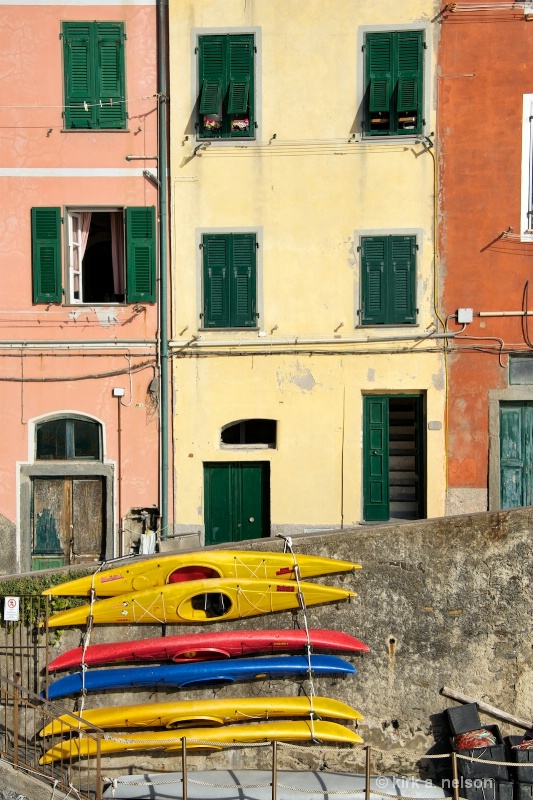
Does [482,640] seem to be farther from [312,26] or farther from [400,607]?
[312,26]

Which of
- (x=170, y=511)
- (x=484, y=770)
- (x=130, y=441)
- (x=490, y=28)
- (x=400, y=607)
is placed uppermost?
(x=490, y=28)

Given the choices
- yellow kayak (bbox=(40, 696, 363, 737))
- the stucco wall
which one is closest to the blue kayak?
yellow kayak (bbox=(40, 696, 363, 737))

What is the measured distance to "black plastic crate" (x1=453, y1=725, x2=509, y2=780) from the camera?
9898 mm

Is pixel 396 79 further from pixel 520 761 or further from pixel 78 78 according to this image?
pixel 520 761

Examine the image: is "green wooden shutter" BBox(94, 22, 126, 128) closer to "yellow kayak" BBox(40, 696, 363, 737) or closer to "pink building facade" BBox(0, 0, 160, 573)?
"pink building facade" BBox(0, 0, 160, 573)

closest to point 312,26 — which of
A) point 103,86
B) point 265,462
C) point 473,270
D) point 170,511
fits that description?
point 103,86

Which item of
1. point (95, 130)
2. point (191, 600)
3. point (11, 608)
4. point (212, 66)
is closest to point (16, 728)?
point (11, 608)

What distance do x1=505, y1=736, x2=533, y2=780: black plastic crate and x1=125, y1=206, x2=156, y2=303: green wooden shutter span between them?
25.4 feet

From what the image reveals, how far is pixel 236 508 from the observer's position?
12922 mm

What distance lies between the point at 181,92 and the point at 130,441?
5.24m

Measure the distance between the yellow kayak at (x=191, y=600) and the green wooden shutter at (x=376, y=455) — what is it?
8.29 feet

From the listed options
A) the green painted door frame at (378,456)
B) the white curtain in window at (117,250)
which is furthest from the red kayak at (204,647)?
the white curtain in window at (117,250)

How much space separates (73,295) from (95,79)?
126 inches

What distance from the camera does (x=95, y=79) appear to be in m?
12.6
